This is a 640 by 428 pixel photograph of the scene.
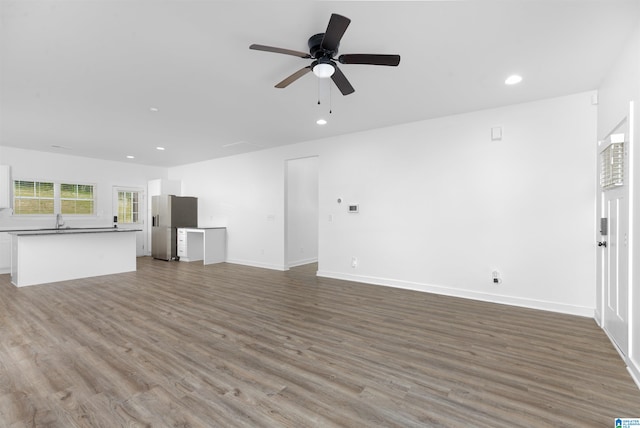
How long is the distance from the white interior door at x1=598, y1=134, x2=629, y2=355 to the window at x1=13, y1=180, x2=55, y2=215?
32.5ft

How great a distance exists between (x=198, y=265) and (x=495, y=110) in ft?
21.7

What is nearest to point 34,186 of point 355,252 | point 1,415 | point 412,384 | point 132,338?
point 132,338

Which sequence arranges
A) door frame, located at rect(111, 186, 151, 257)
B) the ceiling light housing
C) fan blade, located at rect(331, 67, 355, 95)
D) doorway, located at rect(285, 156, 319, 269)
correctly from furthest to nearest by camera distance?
door frame, located at rect(111, 186, 151, 257) → doorway, located at rect(285, 156, 319, 269) → fan blade, located at rect(331, 67, 355, 95) → the ceiling light housing

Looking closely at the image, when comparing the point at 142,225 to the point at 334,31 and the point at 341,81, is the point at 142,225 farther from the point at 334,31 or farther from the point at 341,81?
the point at 334,31

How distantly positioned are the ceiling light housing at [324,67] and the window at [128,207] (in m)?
7.77

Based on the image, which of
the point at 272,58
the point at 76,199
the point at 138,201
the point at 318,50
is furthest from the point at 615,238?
the point at 76,199

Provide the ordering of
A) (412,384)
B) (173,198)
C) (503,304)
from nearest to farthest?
1. (412,384)
2. (503,304)
3. (173,198)

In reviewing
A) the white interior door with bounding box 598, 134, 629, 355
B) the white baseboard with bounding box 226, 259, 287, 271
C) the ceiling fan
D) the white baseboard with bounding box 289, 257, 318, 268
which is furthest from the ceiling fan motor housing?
the white baseboard with bounding box 289, 257, 318, 268

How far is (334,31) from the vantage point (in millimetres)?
1946

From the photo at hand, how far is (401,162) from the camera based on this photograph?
4.73 metres

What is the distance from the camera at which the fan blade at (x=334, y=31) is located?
179 cm

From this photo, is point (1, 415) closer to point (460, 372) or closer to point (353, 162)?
point (460, 372)

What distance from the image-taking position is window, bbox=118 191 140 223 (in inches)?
310

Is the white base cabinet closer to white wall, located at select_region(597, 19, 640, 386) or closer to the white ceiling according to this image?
the white ceiling
